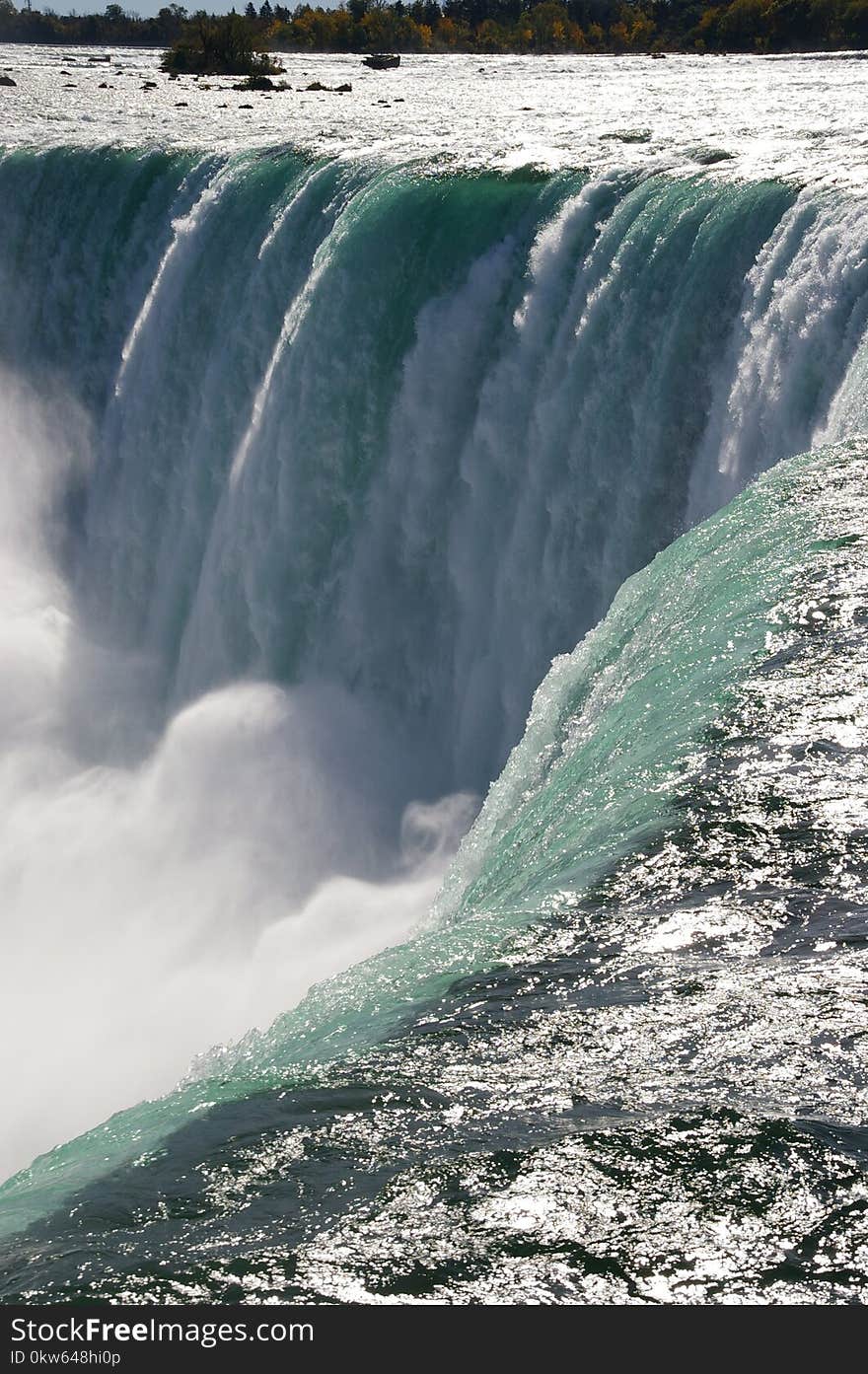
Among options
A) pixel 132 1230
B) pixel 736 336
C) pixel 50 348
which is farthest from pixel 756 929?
pixel 50 348

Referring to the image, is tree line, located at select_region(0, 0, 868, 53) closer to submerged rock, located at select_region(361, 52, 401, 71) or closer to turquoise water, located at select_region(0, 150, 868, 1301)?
submerged rock, located at select_region(361, 52, 401, 71)

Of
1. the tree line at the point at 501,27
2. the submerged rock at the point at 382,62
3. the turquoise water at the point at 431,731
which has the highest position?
the tree line at the point at 501,27

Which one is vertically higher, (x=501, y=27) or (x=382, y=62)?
(x=501, y=27)

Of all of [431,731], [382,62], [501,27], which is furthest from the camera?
[501,27]

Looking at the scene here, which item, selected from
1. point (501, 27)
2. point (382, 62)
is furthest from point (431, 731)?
point (501, 27)

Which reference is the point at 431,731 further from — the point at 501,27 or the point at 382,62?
the point at 501,27

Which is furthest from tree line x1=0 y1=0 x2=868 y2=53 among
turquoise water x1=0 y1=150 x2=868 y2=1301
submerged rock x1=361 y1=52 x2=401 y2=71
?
turquoise water x1=0 y1=150 x2=868 y2=1301

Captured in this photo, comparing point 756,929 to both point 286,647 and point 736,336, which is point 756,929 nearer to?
point 736,336

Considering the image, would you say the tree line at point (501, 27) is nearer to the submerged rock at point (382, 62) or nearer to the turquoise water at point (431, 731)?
the submerged rock at point (382, 62)

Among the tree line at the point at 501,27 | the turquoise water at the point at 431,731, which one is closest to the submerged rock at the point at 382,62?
the tree line at the point at 501,27
